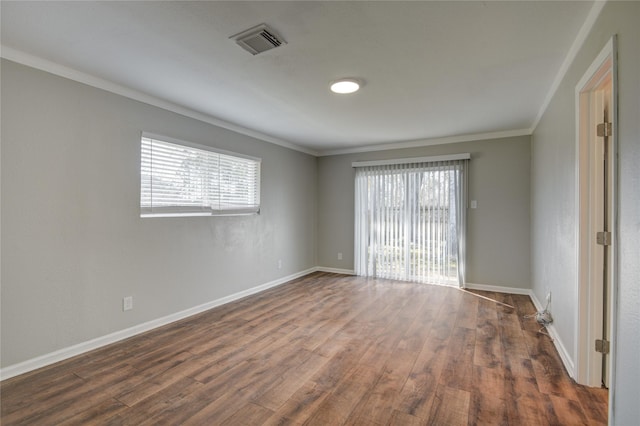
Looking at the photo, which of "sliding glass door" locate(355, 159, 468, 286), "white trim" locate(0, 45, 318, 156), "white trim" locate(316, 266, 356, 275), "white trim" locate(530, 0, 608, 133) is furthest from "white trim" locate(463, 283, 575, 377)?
"white trim" locate(0, 45, 318, 156)

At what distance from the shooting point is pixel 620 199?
1.38 m

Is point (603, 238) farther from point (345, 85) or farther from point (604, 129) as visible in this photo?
point (345, 85)

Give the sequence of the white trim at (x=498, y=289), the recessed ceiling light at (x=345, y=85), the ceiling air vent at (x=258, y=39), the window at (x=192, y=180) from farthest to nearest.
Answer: the white trim at (x=498, y=289) < the window at (x=192, y=180) < the recessed ceiling light at (x=345, y=85) < the ceiling air vent at (x=258, y=39)

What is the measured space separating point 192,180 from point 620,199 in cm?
363

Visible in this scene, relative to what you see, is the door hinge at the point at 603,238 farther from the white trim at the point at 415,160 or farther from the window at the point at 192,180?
the window at the point at 192,180

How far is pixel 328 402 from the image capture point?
6.35 feet

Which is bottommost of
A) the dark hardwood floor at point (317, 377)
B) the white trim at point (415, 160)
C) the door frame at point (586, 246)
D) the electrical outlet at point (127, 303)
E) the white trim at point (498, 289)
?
the dark hardwood floor at point (317, 377)

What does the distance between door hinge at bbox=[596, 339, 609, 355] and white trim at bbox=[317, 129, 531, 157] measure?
3316 mm

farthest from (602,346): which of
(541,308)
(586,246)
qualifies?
(541,308)

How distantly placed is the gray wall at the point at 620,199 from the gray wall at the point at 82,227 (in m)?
3.60

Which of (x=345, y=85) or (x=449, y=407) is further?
Result: (x=345, y=85)

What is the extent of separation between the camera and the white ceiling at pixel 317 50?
5.76 feet

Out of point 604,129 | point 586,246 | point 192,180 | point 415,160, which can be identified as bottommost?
point 586,246

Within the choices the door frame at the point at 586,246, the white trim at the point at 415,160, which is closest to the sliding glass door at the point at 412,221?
the white trim at the point at 415,160
